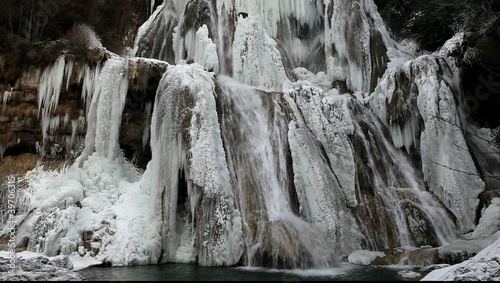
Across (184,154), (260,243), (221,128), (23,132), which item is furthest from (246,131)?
(23,132)

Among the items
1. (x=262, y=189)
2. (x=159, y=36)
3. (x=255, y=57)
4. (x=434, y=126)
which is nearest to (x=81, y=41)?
(x=159, y=36)

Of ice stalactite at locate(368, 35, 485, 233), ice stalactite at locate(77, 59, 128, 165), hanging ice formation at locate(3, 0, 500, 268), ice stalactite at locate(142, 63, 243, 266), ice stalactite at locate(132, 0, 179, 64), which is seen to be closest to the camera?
ice stalactite at locate(142, 63, 243, 266)

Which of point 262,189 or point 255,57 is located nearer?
point 262,189

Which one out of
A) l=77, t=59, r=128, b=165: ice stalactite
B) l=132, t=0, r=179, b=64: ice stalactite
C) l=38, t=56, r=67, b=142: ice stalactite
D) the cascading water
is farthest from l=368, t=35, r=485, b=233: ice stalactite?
l=38, t=56, r=67, b=142: ice stalactite

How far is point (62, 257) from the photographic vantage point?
10367 millimetres

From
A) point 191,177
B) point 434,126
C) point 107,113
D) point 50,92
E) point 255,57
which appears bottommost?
point 191,177

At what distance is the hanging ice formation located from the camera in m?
11.2

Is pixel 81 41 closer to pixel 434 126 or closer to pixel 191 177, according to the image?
pixel 191 177

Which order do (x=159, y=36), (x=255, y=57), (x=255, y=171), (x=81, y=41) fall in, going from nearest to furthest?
(x=255, y=171) < (x=81, y=41) < (x=255, y=57) < (x=159, y=36)

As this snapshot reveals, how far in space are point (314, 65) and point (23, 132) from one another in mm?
12391

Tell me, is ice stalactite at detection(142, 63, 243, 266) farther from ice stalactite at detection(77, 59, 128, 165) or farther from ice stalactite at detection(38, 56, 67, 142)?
ice stalactite at detection(38, 56, 67, 142)

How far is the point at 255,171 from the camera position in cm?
1254

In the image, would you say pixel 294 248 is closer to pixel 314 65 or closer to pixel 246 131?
pixel 246 131

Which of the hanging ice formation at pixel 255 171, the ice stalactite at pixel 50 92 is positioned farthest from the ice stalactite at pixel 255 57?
the ice stalactite at pixel 50 92
